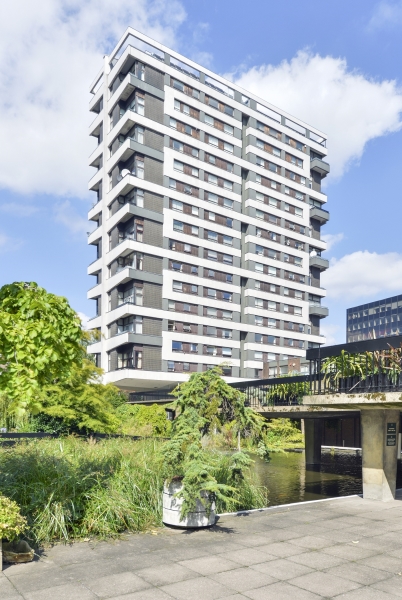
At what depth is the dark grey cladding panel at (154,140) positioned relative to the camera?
64.8m

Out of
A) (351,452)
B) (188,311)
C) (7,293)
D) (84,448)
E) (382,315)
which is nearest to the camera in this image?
(7,293)

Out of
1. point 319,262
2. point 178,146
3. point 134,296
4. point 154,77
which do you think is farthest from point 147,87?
point 319,262

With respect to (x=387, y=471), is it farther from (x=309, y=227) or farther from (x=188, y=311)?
(x=309, y=227)

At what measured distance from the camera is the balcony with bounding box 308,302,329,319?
85062 millimetres

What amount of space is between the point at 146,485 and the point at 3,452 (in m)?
4.10

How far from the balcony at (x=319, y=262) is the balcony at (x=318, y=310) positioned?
5.87 meters

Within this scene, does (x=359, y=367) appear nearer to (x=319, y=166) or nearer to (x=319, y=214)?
(x=319, y=214)

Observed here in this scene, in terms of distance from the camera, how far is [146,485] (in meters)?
13.0

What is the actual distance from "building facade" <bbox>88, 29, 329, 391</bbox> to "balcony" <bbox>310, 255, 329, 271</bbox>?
0.40m

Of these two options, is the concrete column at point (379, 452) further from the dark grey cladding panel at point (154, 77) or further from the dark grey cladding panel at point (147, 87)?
the dark grey cladding panel at point (154, 77)

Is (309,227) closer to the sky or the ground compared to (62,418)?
closer to the sky

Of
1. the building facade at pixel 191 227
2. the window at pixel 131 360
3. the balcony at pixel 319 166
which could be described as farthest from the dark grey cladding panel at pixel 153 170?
the balcony at pixel 319 166

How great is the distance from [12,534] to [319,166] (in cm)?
8640

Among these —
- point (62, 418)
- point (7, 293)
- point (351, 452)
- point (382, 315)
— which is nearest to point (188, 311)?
point (351, 452)
